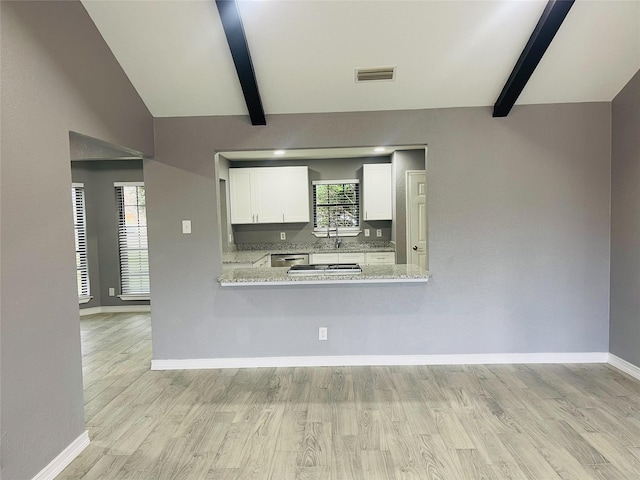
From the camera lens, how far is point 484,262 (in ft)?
11.6

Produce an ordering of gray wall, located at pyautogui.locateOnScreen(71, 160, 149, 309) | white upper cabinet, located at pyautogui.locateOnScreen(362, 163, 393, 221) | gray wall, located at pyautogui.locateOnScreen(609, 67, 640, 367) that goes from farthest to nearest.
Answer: white upper cabinet, located at pyautogui.locateOnScreen(362, 163, 393, 221), gray wall, located at pyautogui.locateOnScreen(71, 160, 149, 309), gray wall, located at pyautogui.locateOnScreen(609, 67, 640, 367)

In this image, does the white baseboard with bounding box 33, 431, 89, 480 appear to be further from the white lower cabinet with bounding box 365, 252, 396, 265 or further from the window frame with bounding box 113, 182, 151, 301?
the white lower cabinet with bounding box 365, 252, 396, 265

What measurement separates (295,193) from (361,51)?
323cm

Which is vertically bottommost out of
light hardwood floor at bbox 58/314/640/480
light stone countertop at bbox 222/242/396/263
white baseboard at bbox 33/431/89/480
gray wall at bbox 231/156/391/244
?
light hardwood floor at bbox 58/314/640/480

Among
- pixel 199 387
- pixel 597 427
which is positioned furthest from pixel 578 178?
pixel 199 387

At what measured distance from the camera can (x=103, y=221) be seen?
5836 mm

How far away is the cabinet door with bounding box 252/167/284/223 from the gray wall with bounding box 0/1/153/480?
3356mm

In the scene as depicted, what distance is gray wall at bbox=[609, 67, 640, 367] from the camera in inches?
124

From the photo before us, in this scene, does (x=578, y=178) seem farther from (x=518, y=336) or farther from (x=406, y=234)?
(x=406, y=234)

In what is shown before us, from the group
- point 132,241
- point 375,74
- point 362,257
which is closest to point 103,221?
point 132,241

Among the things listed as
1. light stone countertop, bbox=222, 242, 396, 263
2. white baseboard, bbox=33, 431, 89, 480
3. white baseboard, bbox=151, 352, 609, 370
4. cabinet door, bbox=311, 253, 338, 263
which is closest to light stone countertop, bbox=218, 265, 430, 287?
white baseboard, bbox=151, 352, 609, 370

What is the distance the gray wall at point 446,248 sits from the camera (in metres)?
3.46

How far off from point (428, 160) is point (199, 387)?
2.75m

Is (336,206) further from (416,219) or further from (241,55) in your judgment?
(241,55)
